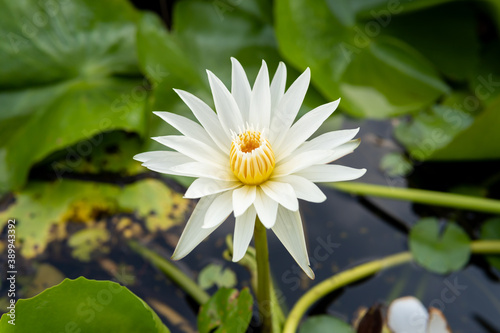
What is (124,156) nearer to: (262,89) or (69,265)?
(69,265)

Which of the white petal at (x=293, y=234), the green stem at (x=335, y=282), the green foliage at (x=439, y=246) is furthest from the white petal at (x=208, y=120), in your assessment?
the green foliage at (x=439, y=246)

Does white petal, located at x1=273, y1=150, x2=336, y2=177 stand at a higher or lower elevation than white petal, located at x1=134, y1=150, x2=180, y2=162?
lower

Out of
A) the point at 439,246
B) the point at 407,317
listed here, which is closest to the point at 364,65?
the point at 439,246

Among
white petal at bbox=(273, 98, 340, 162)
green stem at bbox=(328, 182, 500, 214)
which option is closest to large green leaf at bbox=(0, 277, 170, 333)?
white petal at bbox=(273, 98, 340, 162)

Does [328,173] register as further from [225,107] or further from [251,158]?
[225,107]

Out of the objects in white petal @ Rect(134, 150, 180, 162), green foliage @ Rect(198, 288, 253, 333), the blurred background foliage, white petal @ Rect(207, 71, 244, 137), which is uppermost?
the blurred background foliage

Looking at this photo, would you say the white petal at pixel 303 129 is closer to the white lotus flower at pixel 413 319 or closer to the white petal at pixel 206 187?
the white petal at pixel 206 187

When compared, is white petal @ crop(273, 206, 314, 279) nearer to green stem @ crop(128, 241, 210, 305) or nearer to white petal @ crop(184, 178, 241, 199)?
white petal @ crop(184, 178, 241, 199)

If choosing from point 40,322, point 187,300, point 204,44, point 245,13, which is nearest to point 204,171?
point 40,322
